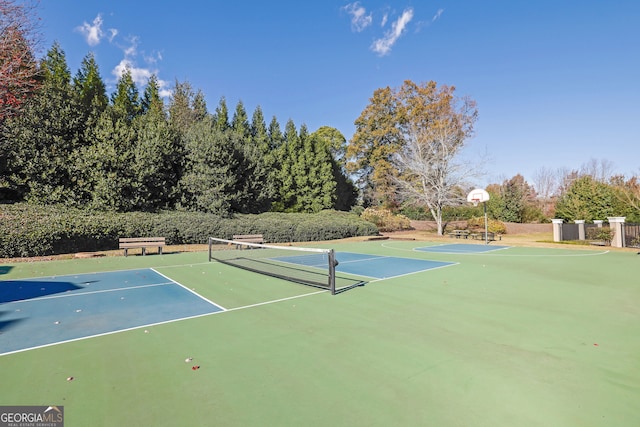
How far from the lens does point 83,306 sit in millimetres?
6059

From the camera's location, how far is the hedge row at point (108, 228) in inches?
520

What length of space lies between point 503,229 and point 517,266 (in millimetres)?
20587

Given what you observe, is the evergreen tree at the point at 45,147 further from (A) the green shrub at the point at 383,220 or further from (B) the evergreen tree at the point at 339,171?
(B) the evergreen tree at the point at 339,171

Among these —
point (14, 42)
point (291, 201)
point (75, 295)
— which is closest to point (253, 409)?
point (75, 295)

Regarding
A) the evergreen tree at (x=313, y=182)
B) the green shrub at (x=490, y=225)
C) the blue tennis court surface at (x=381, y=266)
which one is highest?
the evergreen tree at (x=313, y=182)

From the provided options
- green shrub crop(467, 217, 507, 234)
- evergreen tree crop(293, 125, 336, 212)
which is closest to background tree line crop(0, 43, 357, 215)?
evergreen tree crop(293, 125, 336, 212)

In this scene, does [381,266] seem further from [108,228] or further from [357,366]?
[108,228]

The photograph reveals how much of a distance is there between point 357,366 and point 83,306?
5356mm

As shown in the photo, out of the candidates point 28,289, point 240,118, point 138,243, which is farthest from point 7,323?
point 240,118

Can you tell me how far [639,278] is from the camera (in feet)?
27.9

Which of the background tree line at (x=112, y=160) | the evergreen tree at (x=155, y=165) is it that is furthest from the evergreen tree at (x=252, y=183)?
the evergreen tree at (x=155, y=165)

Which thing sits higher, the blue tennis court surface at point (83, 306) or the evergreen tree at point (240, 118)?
the evergreen tree at point (240, 118)

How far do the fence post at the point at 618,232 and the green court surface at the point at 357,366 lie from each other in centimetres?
1465

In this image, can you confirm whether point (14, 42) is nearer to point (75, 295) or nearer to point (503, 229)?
point (75, 295)
